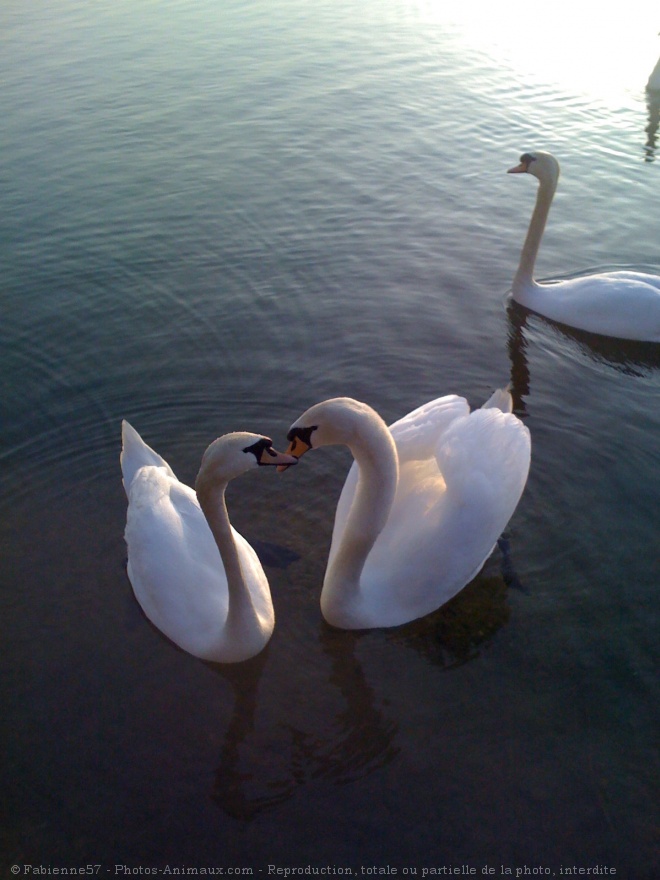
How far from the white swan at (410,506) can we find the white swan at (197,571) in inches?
21.6

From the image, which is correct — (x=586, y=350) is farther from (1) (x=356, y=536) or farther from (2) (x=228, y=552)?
(2) (x=228, y=552)

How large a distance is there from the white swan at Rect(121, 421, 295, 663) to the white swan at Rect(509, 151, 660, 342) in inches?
204

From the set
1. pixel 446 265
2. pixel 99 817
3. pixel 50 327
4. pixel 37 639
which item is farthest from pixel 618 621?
pixel 50 327

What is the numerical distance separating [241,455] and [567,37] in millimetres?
19498

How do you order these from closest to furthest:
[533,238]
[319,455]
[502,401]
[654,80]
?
[502,401] → [319,455] → [533,238] → [654,80]

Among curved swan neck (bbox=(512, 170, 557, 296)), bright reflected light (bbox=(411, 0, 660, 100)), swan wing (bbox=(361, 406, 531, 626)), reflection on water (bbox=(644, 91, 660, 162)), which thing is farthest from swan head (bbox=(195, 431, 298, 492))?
bright reflected light (bbox=(411, 0, 660, 100))

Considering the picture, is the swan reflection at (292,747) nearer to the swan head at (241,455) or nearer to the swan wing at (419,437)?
the swan wing at (419,437)

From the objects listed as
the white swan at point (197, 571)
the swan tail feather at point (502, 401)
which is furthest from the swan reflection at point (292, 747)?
the swan tail feather at point (502, 401)

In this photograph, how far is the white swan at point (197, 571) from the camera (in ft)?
17.8

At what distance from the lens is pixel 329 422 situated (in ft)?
17.2

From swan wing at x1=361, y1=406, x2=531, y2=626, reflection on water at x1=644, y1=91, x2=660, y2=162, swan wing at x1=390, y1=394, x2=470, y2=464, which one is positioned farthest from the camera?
reflection on water at x1=644, y1=91, x2=660, y2=162

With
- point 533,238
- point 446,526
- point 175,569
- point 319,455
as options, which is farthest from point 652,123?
point 175,569

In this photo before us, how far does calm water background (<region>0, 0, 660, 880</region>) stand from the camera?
5109 mm

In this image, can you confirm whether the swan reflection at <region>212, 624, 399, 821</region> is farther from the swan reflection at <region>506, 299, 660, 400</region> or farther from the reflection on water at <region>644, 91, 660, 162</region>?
the reflection on water at <region>644, 91, 660, 162</region>
